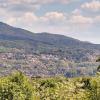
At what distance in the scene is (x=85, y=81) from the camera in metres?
98.2

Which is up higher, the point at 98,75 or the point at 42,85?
the point at 98,75

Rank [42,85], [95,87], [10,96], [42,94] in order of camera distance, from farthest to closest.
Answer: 1. [42,85]
2. [42,94]
3. [10,96]
4. [95,87]

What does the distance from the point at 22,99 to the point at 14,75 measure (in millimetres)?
→ 6157

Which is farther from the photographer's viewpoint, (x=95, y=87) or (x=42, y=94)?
(x=42, y=94)

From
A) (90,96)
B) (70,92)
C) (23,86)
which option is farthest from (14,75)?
(90,96)

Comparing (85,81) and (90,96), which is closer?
(90,96)

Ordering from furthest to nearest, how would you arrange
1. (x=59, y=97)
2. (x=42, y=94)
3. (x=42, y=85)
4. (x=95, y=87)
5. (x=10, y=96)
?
(x=42, y=85) → (x=42, y=94) → (x=10, y=96) → (x=59, y=97) → (x=95, y=87)

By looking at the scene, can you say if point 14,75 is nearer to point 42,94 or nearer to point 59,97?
point 42,94

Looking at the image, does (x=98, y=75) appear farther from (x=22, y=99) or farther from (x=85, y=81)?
(x=85, y=81)

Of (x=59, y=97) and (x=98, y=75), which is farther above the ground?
(x=98, y=75)

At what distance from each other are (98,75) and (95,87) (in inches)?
75.1

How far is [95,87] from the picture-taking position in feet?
180

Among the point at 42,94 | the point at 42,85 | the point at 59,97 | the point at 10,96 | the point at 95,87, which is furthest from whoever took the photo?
the point at 42,85

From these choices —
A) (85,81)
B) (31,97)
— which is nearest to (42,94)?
(31,97)
